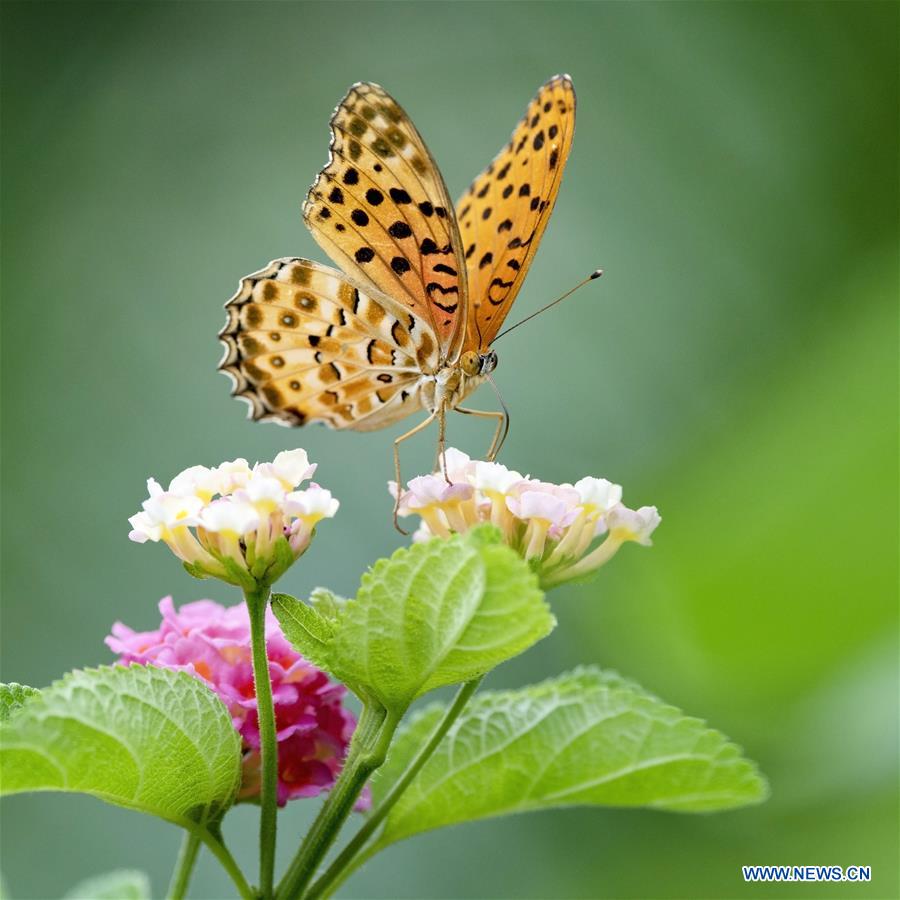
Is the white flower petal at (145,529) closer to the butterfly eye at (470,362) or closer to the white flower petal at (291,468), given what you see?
the white flower petal at (291,468)

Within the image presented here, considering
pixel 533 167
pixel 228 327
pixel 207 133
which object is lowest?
pixel 228 327

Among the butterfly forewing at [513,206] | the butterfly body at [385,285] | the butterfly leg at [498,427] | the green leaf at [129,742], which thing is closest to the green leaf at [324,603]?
the green leaf at [129,742]

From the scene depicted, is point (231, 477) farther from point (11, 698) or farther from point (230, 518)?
point (11, 698)

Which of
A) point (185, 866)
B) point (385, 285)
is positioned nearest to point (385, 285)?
point (385, 285)

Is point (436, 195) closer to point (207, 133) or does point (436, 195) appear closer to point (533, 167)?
point (533, 167)

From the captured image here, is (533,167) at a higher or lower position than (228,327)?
higher

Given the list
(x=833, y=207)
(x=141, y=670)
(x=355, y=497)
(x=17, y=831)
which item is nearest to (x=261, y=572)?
(x=141, y=670)

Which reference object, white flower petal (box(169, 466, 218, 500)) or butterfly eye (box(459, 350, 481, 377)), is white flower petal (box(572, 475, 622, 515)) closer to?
white flower petal (box(169, 466, 218, 500))
